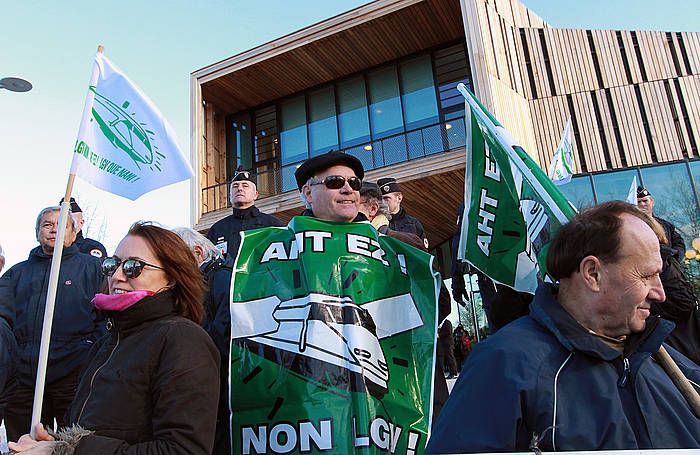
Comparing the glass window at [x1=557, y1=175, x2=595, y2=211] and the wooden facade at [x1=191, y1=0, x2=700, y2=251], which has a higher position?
the wooden facade at [x1=191, y1=0, x2=700, y2=251]

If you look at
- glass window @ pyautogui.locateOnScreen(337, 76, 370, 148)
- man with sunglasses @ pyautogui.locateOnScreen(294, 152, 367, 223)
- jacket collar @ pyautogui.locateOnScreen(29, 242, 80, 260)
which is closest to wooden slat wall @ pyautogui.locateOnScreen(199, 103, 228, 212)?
glass window @ pyautogui.locateOnScreen(337, 76, 370, 148)

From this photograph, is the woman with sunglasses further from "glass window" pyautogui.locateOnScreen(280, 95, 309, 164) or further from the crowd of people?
"glass window" pyautogui.locateOnScreen(280, 95, 309, 164)

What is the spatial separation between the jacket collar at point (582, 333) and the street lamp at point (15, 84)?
967 cm

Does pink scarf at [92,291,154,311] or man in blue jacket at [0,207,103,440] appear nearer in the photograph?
pink scarf at [92,291,154,311]

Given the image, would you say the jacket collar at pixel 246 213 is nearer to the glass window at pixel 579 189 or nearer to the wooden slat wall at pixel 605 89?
the wooden slat wall at pixel 605 89

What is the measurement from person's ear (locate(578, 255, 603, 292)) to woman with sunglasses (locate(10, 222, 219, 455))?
1409mm

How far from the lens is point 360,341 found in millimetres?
2631

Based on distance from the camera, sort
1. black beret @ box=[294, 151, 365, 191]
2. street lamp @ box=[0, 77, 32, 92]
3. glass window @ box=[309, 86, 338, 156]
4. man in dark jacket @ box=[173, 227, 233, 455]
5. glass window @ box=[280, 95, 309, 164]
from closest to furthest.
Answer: man in dark jacket @ box=[173, 227, 233, 455] → black beret @ box=[294, 151, 365, 191] → street lamp @ box=[0, 77, 32, 92] → glass window @ box=[309, 86, 338, 156] → glass window @ box=[280, 95, 309, 164]

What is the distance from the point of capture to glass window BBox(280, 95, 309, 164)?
16983 millimetres

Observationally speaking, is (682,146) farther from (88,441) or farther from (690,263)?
(88,441)

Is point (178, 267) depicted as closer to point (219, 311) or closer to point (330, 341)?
point (219, 311)

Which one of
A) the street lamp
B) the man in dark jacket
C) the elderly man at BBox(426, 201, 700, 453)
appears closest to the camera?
the elderly man at BBox(426, 201, 700, 453)

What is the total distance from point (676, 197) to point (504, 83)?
6762 millimetres

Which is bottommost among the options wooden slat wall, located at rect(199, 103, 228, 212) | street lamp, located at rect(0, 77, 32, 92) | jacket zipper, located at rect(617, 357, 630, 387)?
jacket zipper, located at rect(617, 357, 630, 387)
